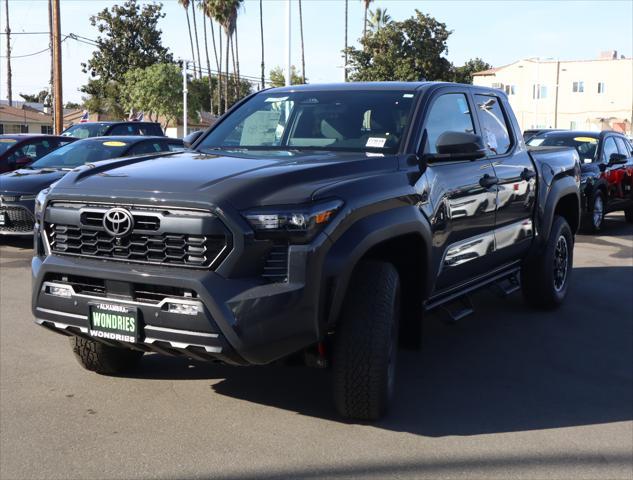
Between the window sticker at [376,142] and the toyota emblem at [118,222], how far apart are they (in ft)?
5.53

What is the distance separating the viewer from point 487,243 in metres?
5.58

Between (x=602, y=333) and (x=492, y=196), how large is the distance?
1.82 metres

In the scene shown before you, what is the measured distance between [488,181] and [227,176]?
2326 mm

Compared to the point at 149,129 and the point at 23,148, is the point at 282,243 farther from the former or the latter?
the point at 149,129

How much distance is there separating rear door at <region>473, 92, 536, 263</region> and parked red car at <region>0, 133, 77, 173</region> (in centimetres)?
913

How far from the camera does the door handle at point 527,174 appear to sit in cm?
623

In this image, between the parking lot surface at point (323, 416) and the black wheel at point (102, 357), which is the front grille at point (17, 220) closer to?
the parking lot surface at point (323, 416)

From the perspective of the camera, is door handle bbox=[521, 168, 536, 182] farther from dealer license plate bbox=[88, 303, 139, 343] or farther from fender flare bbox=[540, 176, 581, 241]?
dealer license plate bbox=[88, 303, 139, 343]

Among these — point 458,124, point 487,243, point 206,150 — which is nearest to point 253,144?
point 206,150

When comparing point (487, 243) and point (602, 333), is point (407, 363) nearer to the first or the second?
point (487, 243)

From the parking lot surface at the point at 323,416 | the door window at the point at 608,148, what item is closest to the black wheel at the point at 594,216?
the door window at the point at 608,148

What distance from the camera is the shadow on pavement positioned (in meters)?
4.50

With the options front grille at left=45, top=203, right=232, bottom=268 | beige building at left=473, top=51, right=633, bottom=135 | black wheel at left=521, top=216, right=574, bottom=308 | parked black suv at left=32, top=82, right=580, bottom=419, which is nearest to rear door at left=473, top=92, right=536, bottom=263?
black wheel at left=521, top=216, right=574, bottom=308

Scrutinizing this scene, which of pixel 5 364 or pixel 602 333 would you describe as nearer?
→ pixel 5 364
